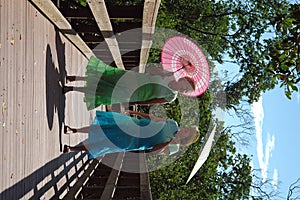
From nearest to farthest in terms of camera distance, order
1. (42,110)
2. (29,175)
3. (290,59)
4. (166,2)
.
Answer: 1. (290,59)
2. (29,175)
3. (42,110)
4. (166,2)

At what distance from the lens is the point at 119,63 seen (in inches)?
400

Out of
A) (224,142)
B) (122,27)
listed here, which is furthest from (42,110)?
(224,142)

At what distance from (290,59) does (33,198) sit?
3189 mm

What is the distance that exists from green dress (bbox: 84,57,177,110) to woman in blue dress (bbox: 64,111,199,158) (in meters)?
0.30

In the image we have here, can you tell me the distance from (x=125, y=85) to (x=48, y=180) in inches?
65.9

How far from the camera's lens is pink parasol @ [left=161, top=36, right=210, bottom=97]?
759cm

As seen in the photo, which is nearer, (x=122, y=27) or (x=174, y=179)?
(x=122, y=27)

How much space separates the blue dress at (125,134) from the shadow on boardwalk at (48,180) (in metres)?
0.59

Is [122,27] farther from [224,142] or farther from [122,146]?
[224,142]

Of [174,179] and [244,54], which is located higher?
[244,54]

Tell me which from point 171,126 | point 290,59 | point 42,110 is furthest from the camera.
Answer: point 171,126

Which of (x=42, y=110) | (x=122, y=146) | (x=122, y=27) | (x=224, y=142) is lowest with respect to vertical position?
(x=224, y=142)

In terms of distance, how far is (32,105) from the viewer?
18.2ft

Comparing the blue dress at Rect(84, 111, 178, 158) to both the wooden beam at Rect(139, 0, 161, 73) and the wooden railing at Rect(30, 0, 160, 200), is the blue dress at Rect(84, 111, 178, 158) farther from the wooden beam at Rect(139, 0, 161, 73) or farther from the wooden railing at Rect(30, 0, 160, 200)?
the wooden beam at Rect(139, 0, 161, 73)
